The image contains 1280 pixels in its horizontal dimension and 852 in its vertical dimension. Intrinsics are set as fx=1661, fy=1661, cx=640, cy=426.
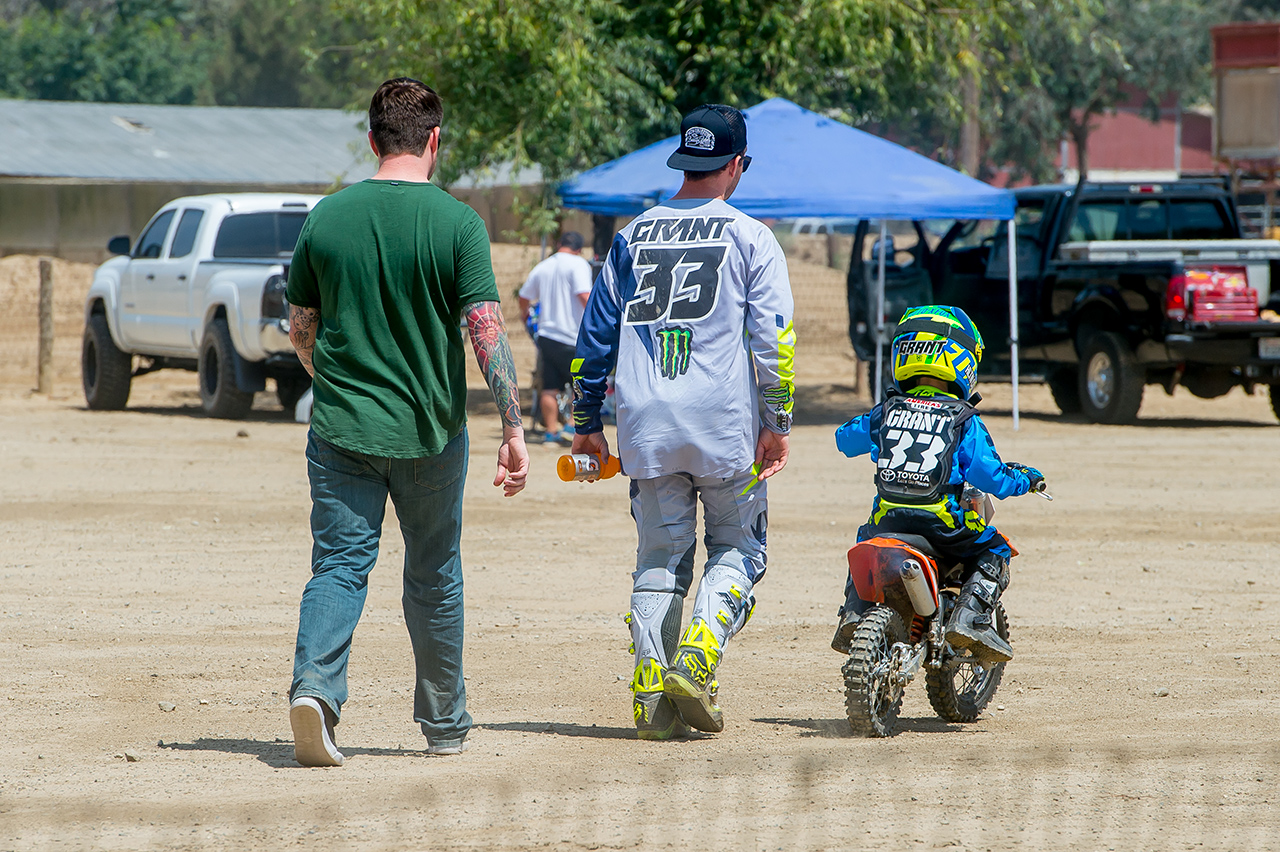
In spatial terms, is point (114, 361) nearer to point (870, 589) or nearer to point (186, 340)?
point (186, 340)

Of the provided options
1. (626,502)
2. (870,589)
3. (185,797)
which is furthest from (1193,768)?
(626,502)

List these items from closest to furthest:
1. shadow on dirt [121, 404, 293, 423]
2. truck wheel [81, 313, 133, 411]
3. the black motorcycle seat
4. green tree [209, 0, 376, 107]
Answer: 1. the black motorcycle seat
2. shadow on dirt [121, 404, 293, 423]
3. truck wheel [81, 313, 133, 411]
4. green tree [209, 0, 376, 107]

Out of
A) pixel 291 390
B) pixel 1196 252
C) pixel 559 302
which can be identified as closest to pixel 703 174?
pixel 559 302

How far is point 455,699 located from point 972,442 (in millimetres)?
1746

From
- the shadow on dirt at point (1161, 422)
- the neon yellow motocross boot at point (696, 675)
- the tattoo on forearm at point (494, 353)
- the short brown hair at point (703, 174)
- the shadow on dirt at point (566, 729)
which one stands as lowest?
the shadow on dirt at point (566, 729)

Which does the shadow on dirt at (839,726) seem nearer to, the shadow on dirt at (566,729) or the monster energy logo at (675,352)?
the shadow on dirt at (566,729)

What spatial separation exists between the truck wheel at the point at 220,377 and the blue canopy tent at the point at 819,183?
3431 millimetres

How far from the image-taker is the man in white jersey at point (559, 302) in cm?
1342

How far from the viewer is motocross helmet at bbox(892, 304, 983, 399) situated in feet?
17.1

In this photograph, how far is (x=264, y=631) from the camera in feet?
22.7

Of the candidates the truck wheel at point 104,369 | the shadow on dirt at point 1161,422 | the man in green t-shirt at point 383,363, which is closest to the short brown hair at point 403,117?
the man in green t-shirt at point 383,363

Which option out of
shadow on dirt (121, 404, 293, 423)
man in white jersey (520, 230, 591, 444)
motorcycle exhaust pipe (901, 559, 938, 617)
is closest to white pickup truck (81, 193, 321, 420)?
shadow on dirt (121, 404, 293, 423)

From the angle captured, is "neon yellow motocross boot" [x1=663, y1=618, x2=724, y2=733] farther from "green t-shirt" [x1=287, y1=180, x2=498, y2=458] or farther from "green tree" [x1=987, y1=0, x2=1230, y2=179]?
"green tree" [x1=987, y1=0, x2=1230, y2=179]

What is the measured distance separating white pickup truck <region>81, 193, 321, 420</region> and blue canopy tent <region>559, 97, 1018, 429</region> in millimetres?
2945
